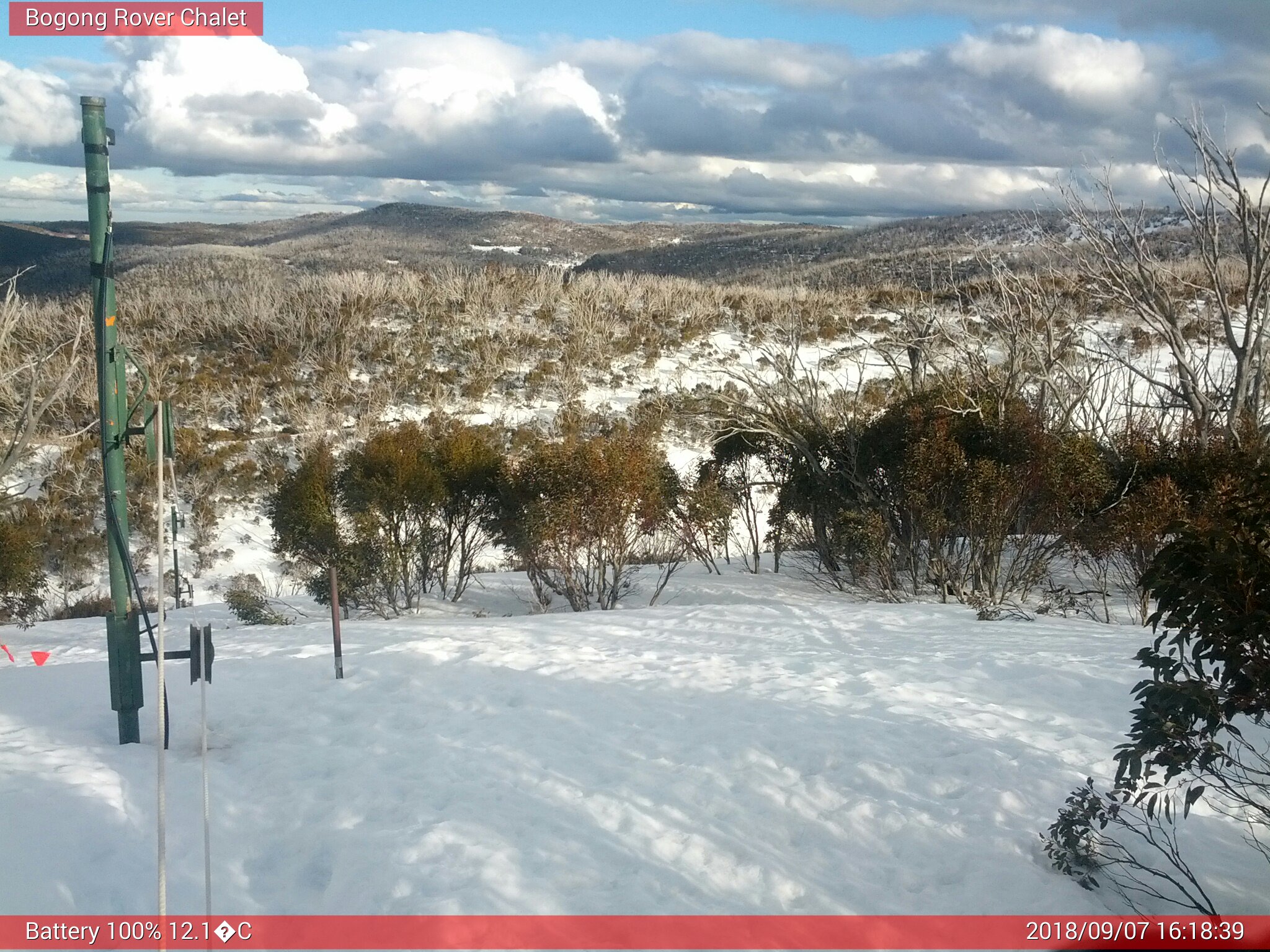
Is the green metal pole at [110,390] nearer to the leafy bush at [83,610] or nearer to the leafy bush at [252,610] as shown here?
the leafy bush at [252,610]

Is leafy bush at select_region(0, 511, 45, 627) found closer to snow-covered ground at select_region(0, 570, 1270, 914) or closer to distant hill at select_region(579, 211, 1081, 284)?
snow-covered ground at select_region(0, 570, 1270, 914)

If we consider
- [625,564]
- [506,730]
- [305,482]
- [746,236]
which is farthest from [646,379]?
[746,236]

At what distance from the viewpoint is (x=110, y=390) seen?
16.8 feet

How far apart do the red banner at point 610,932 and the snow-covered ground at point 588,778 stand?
83 millimetres

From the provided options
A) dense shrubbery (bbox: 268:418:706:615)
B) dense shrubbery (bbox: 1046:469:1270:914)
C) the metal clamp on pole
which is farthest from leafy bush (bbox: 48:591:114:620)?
dense shrubbery (bbox: 1046:469:1270:914)

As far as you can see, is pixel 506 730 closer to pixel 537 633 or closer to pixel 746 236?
pixel 537 633

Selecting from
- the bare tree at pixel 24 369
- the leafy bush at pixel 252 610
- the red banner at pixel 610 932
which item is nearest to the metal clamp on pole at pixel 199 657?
the red banner at pixel 610 932

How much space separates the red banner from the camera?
372 cm

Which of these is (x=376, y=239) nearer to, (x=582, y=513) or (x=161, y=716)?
(x=582, y=513)

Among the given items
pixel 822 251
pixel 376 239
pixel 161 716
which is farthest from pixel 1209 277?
pixel 376 239

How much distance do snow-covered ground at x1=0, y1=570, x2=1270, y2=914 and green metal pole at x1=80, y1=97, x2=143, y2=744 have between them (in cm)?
68

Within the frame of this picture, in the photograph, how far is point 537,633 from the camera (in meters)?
8.64

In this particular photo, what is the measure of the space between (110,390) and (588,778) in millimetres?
3531

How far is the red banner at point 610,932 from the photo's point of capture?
3719 millimetres
